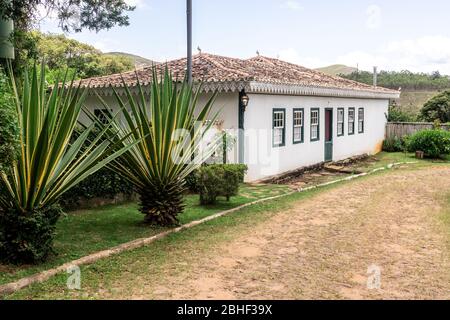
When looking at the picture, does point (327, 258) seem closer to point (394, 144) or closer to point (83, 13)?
point (83, 13)

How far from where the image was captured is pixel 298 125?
1648cm

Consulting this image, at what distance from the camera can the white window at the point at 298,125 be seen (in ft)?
53.5

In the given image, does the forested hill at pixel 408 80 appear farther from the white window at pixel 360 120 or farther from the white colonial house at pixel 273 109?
the white colonial house at pixel 273 109

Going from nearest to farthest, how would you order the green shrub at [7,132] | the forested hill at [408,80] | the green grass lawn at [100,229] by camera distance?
1. the green shrub at [7,132]
2. the green grass lawn at [100,229]
3. the forested hill at [408,80]

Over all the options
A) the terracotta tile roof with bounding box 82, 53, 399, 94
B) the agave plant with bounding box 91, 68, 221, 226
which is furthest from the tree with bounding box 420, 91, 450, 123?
the agave plant with bounding box 91, 68, 221, 226

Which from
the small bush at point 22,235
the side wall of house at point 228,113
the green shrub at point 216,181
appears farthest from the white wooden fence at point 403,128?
the small bush at point 22,235

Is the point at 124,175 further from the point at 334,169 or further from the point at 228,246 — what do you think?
the point at 334,169

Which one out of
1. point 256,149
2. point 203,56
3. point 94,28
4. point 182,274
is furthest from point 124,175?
point 203,56

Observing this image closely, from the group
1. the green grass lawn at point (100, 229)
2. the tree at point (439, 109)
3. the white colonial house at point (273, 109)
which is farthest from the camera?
the tree at point (439, 109)

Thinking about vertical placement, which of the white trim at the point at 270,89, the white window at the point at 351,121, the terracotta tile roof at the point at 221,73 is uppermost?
the terracotta tile roof at the point at 221,73

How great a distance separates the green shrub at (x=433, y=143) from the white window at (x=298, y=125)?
23.5 feet

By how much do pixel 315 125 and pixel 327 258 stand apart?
11.7m

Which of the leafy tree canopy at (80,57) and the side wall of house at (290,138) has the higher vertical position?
the leafy tree canopy at (80,57)

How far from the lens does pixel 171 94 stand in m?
8.09
